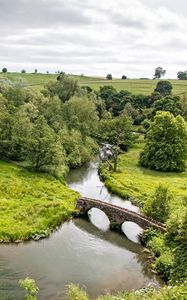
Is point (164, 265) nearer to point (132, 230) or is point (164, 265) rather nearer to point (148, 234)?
point (148, 234)

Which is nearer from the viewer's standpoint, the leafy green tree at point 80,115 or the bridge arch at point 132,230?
the bridge arch at point 132,230

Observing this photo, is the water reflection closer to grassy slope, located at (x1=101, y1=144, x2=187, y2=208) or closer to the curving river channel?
the curving river channel

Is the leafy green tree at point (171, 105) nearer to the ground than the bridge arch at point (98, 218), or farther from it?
farther from it

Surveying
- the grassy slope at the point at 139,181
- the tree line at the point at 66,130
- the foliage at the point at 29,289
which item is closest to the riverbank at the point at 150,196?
the grassy slope at the point at 139,181

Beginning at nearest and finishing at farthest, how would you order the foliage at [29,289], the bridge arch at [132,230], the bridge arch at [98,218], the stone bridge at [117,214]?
the foliage at [29,289] → the stone bridge at [117,214] → the bridge arch at [132,230] → the bridge arch at [98,218]

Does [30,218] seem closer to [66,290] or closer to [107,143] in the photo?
[66,290]

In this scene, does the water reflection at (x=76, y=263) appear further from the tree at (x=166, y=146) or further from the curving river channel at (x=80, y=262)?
the tree at (x=166, y=146)

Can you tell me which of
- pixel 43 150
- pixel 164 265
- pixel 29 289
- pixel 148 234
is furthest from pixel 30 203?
pixel 29 289

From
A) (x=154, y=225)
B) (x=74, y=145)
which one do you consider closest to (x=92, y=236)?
(x=154, y=225)
